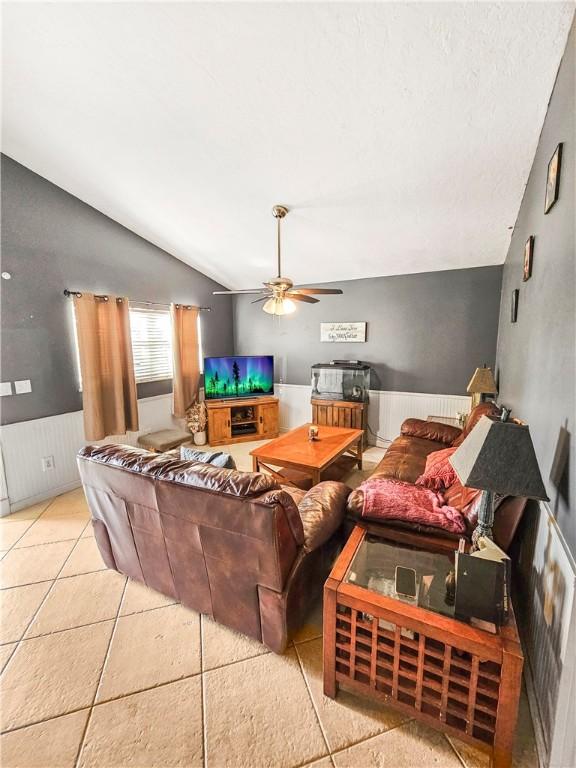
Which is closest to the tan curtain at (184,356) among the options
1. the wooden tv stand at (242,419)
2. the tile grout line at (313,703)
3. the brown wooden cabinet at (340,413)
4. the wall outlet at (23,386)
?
the wooden tv stand at (242,419)

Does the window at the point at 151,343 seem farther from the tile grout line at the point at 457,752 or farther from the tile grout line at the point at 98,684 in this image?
the tile grout line at the point at 457,752

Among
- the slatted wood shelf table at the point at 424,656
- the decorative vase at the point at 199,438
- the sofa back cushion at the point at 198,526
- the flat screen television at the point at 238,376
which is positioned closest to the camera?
the slatted wood shelf table at the point at 424,656

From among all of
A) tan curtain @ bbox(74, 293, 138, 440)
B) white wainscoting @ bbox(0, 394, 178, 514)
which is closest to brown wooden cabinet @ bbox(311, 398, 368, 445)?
tan curtain @ bbox(74, 293, 138, 440)

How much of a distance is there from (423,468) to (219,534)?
1822 mm

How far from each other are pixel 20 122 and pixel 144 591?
3.35 metres

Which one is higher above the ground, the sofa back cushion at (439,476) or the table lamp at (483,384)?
the table lamp at (483,384)

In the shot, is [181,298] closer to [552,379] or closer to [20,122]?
[20,122]

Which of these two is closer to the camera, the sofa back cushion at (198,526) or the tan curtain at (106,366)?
the sofa back cushion at (198,526)

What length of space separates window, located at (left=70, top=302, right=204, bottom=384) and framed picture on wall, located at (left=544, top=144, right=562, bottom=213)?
150 inches

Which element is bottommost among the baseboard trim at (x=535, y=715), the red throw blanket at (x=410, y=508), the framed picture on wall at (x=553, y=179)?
the baseboard trim at (x=535, y=715)

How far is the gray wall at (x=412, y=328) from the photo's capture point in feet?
12.6

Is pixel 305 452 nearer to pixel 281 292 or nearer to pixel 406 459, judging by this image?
pixel 406 459

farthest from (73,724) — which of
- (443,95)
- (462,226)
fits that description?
(462,226)

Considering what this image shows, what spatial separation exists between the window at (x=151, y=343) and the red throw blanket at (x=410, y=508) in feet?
10.7
